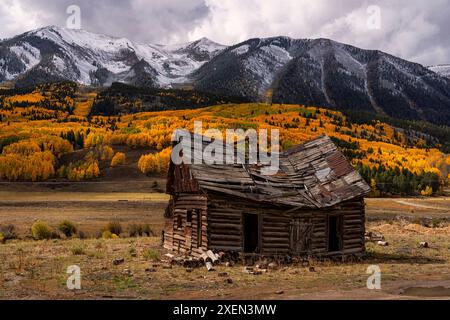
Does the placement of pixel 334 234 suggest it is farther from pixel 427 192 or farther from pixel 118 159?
pixel 118 159

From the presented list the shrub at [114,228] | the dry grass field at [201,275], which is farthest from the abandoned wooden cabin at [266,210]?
the shrub at [114,228]

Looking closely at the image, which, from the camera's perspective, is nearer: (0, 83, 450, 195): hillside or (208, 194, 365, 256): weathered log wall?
(208, 194, 365, 256): weathered log wall

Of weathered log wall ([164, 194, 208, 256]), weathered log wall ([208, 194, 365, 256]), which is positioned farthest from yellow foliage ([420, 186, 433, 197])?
weathered log wall ([164, 194, 208, 256])

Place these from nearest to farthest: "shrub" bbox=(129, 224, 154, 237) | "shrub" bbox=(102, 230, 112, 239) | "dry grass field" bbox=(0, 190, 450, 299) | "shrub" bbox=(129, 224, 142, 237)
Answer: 1. "dry grass field" bbox=(0, 190, 450, 299)
2. "shrub" bbox=(102, 230, 112, 239)
3. "shrub" bbox=(129, 224, 142, 237)
4. "shrub" bbox=(129, 224, 154, 237)

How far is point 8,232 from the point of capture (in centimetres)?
3141

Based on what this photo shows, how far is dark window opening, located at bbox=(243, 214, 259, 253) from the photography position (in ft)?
71.4

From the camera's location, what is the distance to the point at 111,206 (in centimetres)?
5116

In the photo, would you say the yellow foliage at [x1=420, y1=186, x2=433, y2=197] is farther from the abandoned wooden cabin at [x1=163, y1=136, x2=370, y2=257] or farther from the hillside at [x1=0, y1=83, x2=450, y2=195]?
the abandoned wooden cabin at [x1=163, y1=136, x2=370, y2=257]

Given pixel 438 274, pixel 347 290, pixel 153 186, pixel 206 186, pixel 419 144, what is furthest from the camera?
pixel 419 144

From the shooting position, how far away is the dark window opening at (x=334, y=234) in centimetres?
2258

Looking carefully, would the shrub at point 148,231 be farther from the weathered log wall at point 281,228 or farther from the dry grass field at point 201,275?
the weathered log wall at point 281,228
